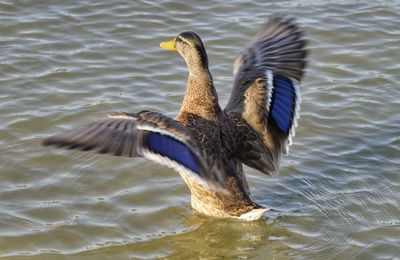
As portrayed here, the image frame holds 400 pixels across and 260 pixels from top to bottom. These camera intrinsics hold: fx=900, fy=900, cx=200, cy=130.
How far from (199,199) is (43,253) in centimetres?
137

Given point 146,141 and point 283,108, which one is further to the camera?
point 283,108

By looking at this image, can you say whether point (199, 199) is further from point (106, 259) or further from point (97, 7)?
point (97, 7)

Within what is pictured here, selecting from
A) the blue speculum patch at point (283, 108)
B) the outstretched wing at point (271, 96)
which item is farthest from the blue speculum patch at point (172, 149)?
the blue speculum patch at point (283, 108)

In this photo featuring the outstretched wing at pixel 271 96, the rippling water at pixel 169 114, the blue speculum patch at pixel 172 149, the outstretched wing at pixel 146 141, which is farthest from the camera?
the outstretched wing at pixel 271 96

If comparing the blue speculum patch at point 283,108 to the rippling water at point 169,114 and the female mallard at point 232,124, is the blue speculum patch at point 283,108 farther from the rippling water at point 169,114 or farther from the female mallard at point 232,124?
the rippling water at point 169,114

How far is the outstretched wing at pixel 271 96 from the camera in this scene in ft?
24.6

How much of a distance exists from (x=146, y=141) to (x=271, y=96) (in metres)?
1.53

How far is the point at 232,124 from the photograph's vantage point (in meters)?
7.44

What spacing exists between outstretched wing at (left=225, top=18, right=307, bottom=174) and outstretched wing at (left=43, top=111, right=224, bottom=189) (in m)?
0.92

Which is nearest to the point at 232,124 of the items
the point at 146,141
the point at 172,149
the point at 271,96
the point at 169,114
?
the point at 271,96

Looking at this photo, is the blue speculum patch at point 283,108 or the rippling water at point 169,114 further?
the blue speculum patch at point 283,108

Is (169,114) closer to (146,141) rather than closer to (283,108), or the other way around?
(283,108)

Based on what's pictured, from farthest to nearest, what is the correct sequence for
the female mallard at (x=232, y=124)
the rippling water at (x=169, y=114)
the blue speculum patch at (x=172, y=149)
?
the rippling water at (x=169, y=114) → the female mallard at (x=232, y=124) → the blue speculum patch at (x=172, y=149)

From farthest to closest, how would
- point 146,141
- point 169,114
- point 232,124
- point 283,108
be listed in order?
1. point 169,114
2. point 283,108
3. point 232,124
4. point 146,141
